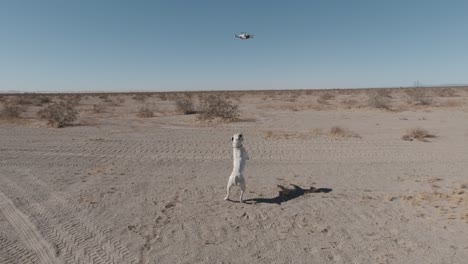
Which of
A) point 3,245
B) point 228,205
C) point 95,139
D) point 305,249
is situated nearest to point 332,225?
point 305,249

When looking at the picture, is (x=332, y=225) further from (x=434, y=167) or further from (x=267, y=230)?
(x=434, y=167)

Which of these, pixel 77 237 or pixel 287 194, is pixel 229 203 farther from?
pixel 77 237

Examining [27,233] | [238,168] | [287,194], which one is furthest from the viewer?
[287,194]

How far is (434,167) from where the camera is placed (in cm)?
1084

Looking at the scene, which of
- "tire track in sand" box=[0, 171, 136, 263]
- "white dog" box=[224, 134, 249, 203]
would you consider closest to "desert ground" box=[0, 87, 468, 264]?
"tire track in sand" box=[0, 171, 136, 263]

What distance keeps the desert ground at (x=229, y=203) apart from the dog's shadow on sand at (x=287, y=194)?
0.07m

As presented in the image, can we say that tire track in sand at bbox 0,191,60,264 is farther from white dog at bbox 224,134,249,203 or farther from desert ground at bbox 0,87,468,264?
white dog at bbox 224,134,249,203

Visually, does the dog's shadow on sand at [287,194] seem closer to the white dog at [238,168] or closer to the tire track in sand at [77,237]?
the white dog at [238,168]

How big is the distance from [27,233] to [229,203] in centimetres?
348

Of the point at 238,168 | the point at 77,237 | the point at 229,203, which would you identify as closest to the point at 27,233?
the point at 77,237

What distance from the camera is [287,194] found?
27.0 ft

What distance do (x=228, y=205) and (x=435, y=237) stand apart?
11.6 ft

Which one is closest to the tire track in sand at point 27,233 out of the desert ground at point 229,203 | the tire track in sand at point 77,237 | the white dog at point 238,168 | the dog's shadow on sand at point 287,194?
the desert ground at point 229,203

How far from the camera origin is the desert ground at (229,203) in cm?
564
